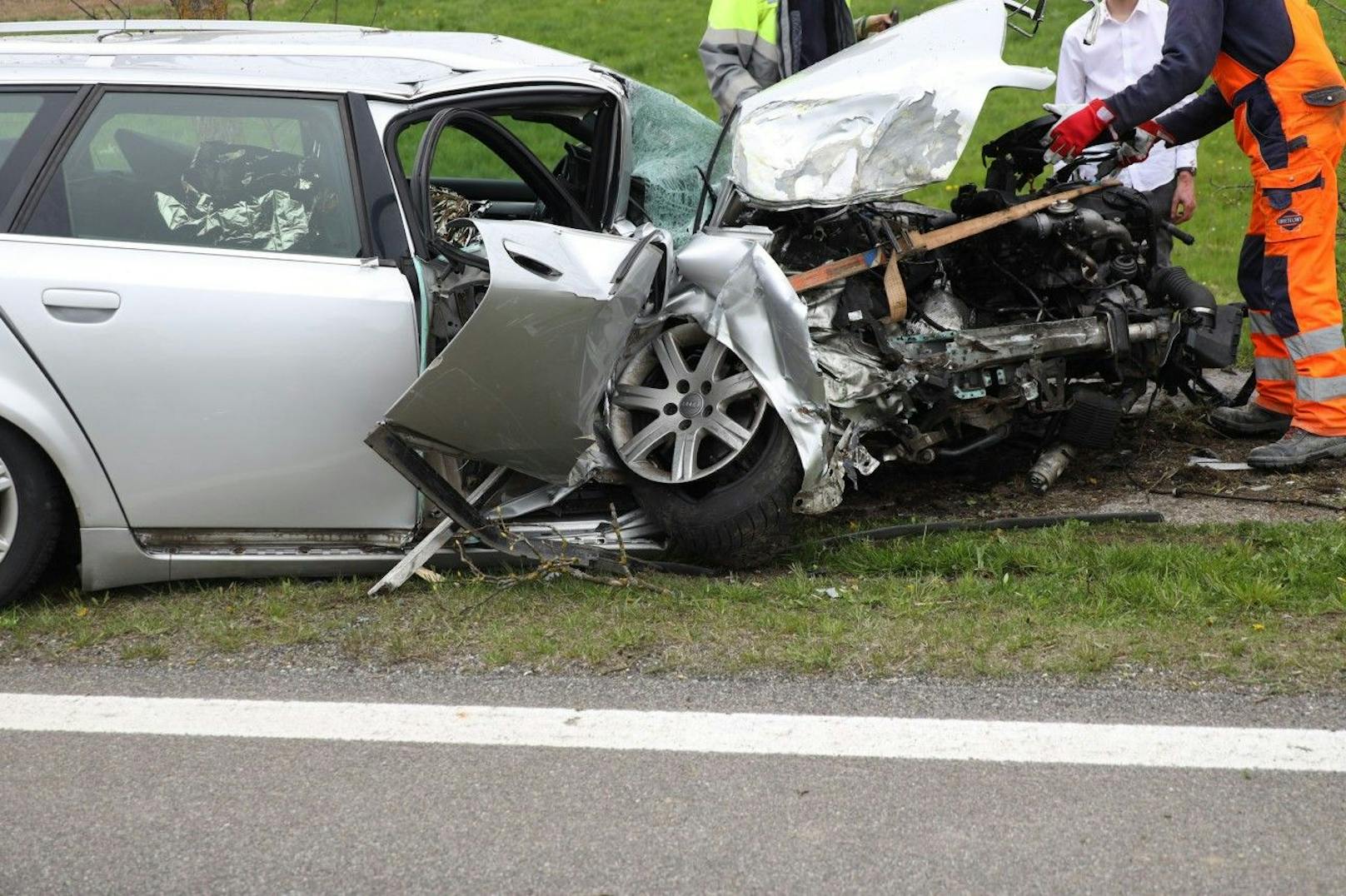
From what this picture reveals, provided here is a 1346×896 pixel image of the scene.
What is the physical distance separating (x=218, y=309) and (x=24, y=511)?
82cm

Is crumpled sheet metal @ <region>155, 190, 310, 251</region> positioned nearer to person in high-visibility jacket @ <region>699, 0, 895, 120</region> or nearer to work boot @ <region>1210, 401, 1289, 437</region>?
person in high-visibility jacket @ <region>699, 0, 895, 120</region>

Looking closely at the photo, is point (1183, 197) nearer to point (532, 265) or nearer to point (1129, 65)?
point (1129, 65)

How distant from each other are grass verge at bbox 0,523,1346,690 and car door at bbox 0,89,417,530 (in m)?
0.31

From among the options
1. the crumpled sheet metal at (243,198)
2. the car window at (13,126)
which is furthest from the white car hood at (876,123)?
the car window at (13,126)

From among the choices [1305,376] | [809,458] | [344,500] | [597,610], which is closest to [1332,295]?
[1305,376]

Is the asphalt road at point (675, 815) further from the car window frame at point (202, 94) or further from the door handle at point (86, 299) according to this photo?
the car window frame at point (202, 94)

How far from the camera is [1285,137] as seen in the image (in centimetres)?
494

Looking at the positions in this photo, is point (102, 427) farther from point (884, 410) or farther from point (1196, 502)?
point (1196, 502)

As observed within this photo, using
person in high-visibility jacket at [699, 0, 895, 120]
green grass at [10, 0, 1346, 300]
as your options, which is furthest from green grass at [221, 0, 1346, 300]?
person in high-visibility jacket at [699, 0, 895, 120]

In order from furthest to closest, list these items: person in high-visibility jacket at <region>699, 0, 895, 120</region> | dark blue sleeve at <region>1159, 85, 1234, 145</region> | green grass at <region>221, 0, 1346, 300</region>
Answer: green grass at <region>221, 0, 1346, 300</region> < person in high-visibility jacket at <region>699, 0, 895, 120</region> < dark blue sleeve at <region>1159, 85, 1234, 145</region>

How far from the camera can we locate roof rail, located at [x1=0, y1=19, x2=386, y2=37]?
15.3ft

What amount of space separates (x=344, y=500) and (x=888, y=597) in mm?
1608

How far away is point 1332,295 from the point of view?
4988mm

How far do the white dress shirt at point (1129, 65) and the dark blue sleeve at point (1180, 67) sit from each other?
45.8 inches
